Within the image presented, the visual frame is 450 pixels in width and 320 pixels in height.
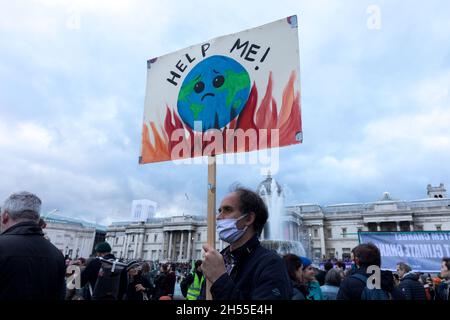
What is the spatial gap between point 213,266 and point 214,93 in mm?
2755

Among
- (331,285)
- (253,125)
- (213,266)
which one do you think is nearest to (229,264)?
(213,266)

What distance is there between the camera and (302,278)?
12.4ft

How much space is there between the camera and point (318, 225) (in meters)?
64.8

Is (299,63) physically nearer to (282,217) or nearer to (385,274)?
(385,274)

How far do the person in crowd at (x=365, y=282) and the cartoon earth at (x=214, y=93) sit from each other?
2.47 m

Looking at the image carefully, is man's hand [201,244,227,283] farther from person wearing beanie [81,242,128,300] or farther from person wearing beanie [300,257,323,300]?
person wearing beanie [81,242,128,300]

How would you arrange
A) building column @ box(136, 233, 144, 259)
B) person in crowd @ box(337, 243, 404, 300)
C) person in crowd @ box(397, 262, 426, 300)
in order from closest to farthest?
person in crowd @ box(337, 243, 404, 300)
person in crowd @ box(397, 262, 426, 300)
building column @ box(136, 233, 144, 259)

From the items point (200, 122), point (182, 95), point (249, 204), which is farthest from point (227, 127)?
point (249, 204)

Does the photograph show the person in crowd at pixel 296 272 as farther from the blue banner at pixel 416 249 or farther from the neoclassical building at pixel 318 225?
the neoclassical building at pixel 318 225

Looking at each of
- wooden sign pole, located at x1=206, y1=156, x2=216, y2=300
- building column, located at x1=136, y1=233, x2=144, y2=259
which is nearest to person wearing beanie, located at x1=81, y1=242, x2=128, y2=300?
wooden sign pole, located at x1=206, y1=156, x2=216, y2=300

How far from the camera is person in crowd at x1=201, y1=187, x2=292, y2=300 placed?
5.35ft

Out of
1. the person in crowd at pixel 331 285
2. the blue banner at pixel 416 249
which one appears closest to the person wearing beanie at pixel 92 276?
the person in crowd at pixel 331 285

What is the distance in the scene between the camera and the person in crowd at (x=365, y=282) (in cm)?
324
